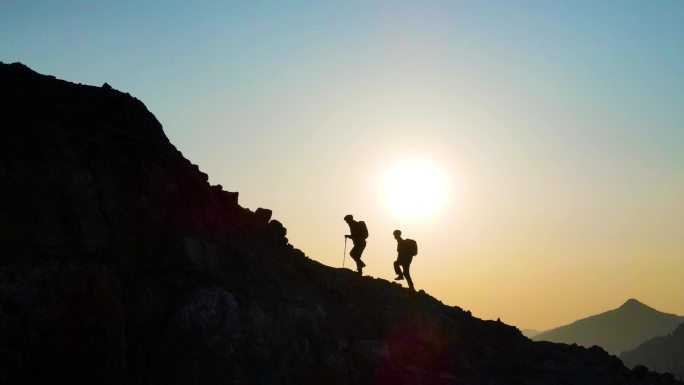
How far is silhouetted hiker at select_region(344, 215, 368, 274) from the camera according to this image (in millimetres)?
29078

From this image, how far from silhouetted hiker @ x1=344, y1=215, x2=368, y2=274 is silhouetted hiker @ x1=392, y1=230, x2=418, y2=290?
57.4 inches

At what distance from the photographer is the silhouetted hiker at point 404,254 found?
1141 inches

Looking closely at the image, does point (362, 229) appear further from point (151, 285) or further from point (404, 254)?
point (151, 285)

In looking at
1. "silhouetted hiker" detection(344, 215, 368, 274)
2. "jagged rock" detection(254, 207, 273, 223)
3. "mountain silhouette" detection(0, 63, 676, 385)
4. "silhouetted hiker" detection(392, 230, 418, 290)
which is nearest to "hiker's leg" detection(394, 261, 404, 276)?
"silhouetted hiker" detection(392, 230, 418, 290)

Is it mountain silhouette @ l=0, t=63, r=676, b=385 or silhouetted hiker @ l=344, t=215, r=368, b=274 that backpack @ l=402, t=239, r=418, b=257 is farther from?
mountain silhouette @ l=0, t=63, r=676, b=385

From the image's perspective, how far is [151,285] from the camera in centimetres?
1797

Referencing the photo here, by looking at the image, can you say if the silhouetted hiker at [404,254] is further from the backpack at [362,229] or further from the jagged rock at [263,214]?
the jagged rock at [263,214]

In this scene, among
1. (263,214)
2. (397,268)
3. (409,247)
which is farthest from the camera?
(397,268)

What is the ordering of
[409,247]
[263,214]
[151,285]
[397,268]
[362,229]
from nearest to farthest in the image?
[151,285] < [263,214] < [409,247] < [362,229] < [397,268]

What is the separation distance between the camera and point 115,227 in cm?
1800

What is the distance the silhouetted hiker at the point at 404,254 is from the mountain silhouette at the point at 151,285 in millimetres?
3684

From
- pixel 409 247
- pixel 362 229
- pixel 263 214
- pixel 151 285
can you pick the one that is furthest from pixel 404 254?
pixel 151 285

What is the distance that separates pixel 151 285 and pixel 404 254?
13.6 m

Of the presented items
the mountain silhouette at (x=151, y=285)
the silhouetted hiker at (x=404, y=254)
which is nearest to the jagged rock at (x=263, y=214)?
the mountain silhouette at (x=151, y=285)
